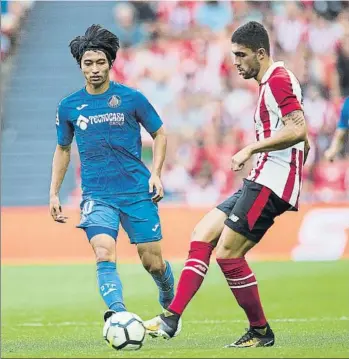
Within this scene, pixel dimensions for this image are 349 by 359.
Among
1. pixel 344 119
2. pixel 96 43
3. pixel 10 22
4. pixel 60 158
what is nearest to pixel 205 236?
pixel 60 158

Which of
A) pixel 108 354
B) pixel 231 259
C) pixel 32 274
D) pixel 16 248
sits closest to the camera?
pixel 108 354

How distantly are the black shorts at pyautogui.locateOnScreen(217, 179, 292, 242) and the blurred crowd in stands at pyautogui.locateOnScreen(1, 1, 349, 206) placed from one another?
11654mm

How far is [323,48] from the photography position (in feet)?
67.9

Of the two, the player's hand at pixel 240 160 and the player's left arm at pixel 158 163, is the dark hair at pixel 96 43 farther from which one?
the player's hand at pixel 240 160

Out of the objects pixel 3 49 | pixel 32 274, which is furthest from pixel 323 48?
pixel 32 274

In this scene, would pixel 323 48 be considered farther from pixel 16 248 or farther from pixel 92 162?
pixel 92 162

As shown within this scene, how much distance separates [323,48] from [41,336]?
13.1 metres

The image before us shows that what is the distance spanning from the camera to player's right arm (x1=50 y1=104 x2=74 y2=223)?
26.4 feet

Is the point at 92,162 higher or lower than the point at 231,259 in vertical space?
higher

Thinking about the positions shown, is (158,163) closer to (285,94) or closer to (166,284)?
(166,284)

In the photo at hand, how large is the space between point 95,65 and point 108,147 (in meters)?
0.60

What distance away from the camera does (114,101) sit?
795 centimetres

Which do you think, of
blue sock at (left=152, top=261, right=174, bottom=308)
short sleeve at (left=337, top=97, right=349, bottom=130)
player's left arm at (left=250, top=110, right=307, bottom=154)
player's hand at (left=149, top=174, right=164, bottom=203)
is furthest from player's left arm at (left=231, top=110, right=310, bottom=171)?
short sleeve at (left=337, top=97, right=349, bottom=130)

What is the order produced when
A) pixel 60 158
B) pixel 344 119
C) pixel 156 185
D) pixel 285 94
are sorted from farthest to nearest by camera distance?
1. pixel 344 119
2. pixel 60 158
3. pixel 156 185
4. pixel 285 94
